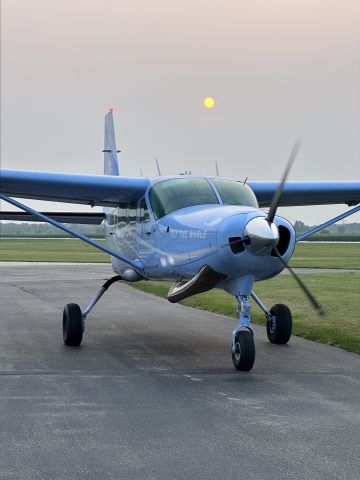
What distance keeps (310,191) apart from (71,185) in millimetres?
4722

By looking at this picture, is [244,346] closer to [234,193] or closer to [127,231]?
[234,193]

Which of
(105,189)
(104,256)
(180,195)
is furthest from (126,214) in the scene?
(104,256)

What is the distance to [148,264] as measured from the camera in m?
11.6

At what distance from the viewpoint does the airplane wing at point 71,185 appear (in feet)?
39.6

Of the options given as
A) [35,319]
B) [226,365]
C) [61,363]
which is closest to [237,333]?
[226,365]

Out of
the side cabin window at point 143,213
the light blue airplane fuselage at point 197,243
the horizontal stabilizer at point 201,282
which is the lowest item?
the horizontal stabilizer at point 201,282

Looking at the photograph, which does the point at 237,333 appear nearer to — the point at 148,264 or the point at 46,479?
the point at 148,264

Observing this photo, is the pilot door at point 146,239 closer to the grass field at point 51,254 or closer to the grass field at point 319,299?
the grass field at point 319,299

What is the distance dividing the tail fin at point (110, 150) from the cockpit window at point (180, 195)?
5921mm

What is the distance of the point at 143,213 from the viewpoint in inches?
472

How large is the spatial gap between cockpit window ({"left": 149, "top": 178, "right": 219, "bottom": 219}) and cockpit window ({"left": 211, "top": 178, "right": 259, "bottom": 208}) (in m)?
0.13

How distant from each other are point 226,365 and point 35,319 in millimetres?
6516

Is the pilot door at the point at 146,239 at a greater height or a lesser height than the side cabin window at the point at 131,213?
lesser

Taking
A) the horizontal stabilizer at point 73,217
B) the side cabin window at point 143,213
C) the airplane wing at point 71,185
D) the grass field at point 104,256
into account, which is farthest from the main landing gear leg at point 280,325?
the grass field at point 104,256
